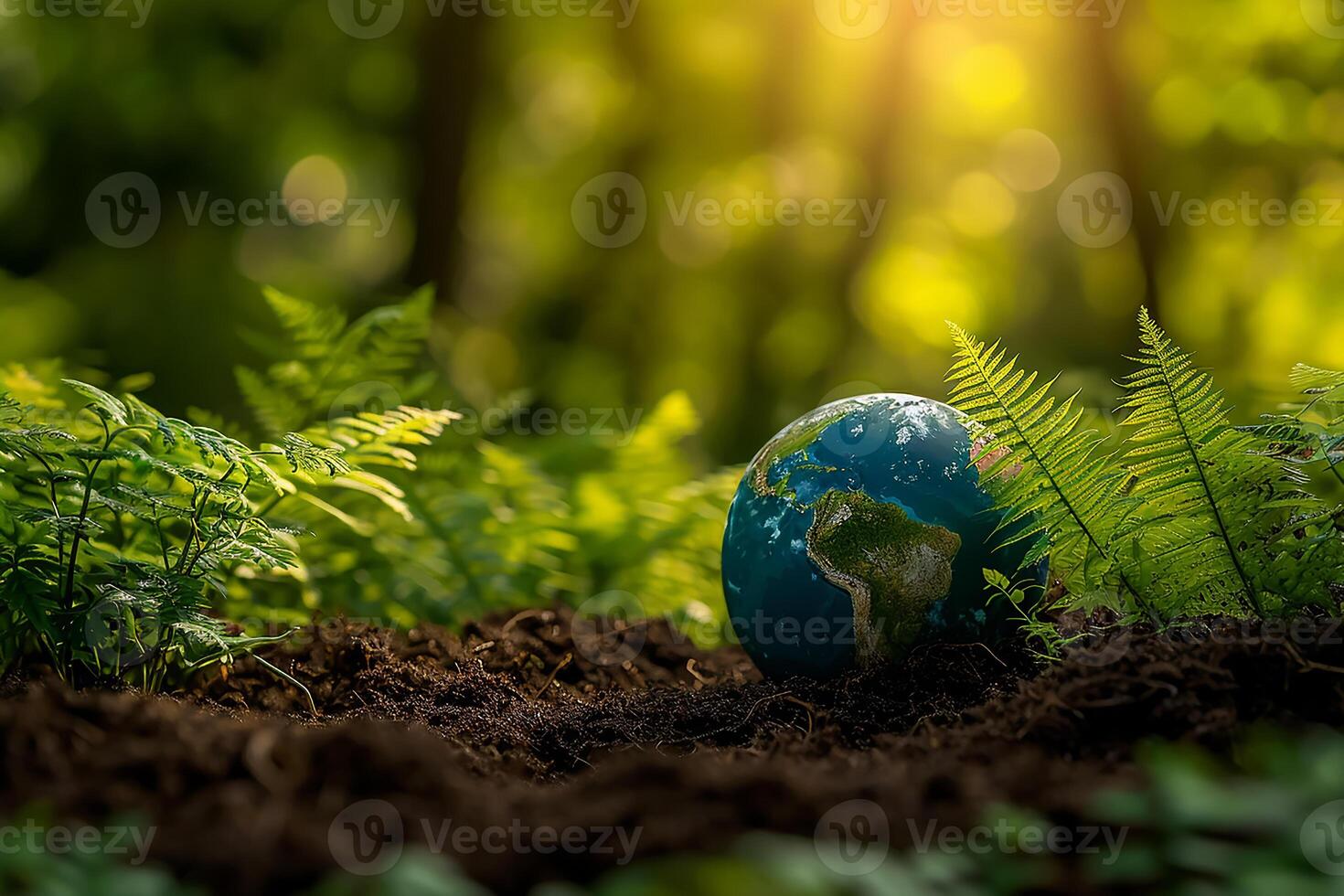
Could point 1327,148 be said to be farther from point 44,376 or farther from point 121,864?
point 121,864

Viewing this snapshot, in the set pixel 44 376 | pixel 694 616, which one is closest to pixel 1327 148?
pixel 694 616

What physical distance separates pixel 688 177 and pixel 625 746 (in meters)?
9.16

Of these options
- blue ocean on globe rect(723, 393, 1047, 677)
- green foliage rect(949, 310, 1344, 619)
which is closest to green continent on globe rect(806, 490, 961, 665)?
blue ocean on globe rect(723, 393, 1047, 677)

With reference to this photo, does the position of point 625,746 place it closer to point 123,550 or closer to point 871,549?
point 871,549

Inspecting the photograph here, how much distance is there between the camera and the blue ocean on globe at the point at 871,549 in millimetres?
3398

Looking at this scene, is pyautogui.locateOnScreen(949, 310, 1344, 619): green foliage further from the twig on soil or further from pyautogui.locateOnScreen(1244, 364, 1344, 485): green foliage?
the twig on soil

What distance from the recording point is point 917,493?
11.2 ft

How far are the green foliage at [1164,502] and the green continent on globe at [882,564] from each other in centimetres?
34

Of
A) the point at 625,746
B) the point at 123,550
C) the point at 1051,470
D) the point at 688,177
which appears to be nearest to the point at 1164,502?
the point at 1051,470

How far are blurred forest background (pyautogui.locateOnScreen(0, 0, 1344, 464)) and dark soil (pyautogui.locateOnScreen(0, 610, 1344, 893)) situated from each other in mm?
5376

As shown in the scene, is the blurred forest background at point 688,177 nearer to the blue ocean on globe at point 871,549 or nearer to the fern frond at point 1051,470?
the blue ocean on globe at point 871,549

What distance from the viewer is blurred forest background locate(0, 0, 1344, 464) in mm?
9773

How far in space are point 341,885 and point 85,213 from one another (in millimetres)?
10520

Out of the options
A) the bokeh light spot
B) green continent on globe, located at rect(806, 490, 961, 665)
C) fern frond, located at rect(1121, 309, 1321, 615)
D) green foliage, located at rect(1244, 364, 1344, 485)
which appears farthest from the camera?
the bokeh light spot
